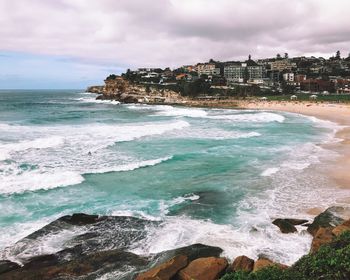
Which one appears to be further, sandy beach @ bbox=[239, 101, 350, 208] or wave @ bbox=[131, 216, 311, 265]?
sandy beach @ bbox=[239, 101, 350, 208]

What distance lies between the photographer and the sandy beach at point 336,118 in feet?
62.6

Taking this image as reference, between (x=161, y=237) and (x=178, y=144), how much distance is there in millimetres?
17981

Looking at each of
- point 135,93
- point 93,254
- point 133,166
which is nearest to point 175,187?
point 133,166

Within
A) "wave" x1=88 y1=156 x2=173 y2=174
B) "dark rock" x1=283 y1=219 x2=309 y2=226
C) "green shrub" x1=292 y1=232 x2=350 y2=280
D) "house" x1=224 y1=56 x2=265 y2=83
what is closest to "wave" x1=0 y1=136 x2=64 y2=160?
"wave" x1=88 y1=156 x2=173 y2=174

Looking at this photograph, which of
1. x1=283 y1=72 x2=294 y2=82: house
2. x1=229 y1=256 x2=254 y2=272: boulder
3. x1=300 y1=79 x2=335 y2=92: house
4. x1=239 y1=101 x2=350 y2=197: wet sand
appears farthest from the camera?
x1=283 y1=72 x2=294 y2=82: house

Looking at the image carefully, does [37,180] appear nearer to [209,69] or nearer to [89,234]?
[89,234]

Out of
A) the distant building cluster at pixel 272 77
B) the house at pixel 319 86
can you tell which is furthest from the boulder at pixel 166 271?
the house at pixel 319 86

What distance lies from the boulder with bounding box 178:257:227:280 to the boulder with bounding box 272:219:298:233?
3.86 metres

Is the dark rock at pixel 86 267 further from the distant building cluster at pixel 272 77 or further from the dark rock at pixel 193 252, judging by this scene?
the distant building cluster at pixel 272 77

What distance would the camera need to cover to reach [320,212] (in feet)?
47.2

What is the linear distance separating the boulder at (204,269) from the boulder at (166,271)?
0.16m

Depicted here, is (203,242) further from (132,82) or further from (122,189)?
(132,82)

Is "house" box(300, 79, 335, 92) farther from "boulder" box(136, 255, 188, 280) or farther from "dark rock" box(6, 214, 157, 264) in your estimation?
"boulder" box(136, 255, 188, 280)

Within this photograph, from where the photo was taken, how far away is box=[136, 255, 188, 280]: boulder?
8.76m
